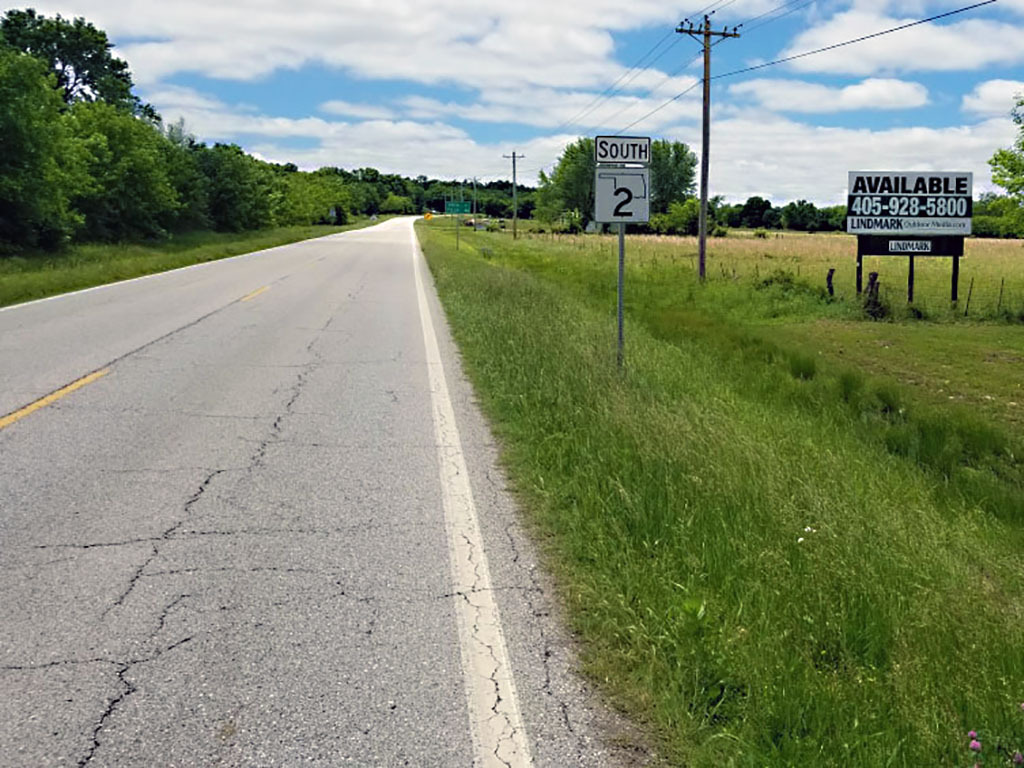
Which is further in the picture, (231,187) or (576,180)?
(576,180)

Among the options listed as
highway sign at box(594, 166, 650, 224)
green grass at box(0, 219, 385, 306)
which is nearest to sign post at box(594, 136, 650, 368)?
highway sign at box(594, 166, 650, 224)

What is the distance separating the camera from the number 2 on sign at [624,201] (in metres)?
9.44

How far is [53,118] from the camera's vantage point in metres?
33.2

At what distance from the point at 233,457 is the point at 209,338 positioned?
6925 mm

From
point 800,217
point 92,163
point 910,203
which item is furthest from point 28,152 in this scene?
point 800,217

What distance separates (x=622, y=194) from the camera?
9.50m

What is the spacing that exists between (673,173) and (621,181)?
115416mm

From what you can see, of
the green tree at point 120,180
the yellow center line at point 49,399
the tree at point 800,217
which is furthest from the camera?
the tree at point 800,217

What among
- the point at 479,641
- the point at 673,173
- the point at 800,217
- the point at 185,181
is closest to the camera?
the point at 479,641

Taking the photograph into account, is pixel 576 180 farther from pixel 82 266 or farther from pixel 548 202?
pixel 82 266

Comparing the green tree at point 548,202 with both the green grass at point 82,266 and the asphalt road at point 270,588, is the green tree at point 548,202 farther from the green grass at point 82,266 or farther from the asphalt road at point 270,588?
the asphalt road at point 270,588

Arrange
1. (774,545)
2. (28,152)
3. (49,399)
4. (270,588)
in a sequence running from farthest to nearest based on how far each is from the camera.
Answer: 1. (28,152)
2. (49,399)
3. (774,545)
4. (270,588)

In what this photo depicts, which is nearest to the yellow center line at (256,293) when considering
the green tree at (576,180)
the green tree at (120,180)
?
the green tree at (120,180)

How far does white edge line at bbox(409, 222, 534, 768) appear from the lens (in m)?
3.20
